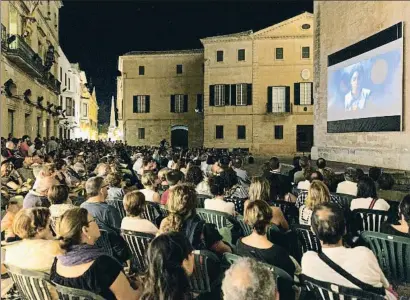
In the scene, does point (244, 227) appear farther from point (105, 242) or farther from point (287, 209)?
point (105, 242)

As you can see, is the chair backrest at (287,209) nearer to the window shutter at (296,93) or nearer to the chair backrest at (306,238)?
the chair backrest at (306,238)

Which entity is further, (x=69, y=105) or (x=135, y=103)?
(x=69, y=105)

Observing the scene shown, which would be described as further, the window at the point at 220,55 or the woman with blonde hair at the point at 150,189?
the window at the point at 220,55

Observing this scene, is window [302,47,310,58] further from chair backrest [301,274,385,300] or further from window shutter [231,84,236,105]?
chair backrest [301,274,385,300]

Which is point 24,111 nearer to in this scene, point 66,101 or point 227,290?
point 227,290

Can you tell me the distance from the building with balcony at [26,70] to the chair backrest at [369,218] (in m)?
15.0

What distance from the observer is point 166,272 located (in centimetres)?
229

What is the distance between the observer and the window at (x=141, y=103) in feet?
122

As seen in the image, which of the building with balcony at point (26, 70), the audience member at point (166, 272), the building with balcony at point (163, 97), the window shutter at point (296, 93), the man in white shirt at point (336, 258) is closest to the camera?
the audience member at point (166, 272)

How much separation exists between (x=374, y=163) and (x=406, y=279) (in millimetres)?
12381

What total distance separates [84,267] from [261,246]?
1358 millimetres

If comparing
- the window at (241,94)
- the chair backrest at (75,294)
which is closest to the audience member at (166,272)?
the chair backrest at (75,294)

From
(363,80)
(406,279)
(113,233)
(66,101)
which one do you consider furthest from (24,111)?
(66,101)

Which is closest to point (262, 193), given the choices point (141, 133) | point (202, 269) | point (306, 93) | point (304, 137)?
point (202, 269)
